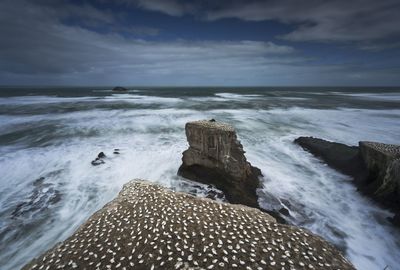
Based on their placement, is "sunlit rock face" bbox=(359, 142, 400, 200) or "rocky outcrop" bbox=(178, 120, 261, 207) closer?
"sunlit rock face" bbox=(359, 142, 400, 200)

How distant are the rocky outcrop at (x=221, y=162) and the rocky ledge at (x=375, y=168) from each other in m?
5.66

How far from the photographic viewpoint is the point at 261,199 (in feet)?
37.2

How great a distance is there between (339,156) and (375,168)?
437cm

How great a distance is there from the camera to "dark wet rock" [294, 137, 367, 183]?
45.0ft

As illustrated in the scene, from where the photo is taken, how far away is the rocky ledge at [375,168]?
10.4m

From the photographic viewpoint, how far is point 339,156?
16.2 metres

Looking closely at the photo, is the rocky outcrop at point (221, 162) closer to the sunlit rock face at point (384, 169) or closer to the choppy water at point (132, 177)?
the choppy water at point (132, 177)

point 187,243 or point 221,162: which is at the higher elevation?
point 187,243

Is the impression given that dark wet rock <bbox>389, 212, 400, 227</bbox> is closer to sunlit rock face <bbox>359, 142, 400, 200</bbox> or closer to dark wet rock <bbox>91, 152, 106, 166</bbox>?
sunlit rock face <bbox>359, 142, 400, 200</bbox>

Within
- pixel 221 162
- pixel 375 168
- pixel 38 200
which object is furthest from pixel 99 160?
pixel 375 168

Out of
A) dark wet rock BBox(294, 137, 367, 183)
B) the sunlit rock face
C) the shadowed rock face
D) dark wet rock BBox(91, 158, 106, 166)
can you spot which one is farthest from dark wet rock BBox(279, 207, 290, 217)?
dark wet rock BBox(91, 158, 106, 166)

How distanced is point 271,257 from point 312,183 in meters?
9.84

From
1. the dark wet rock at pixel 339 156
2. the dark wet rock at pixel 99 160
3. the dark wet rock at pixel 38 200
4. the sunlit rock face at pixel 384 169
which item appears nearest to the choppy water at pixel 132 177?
the dark wet rock at pixel 38 200

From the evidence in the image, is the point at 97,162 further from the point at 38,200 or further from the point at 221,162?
the point at 221,162
